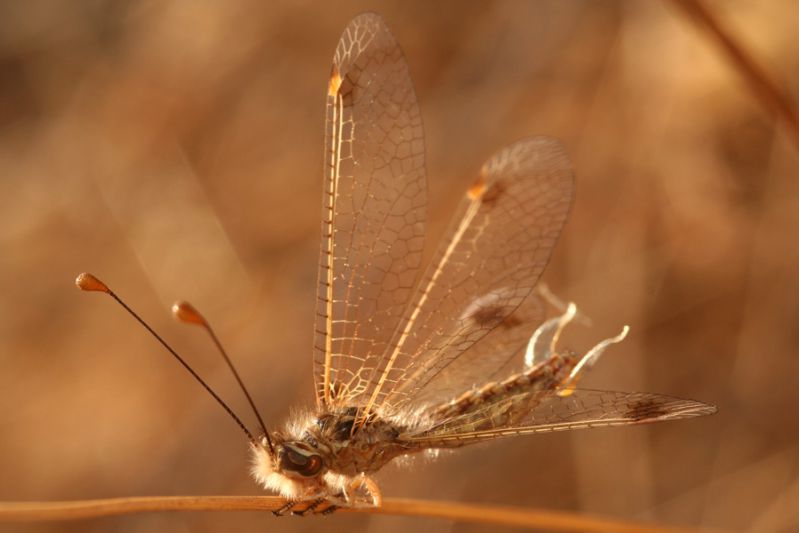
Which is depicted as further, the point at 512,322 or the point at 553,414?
the point at 512,322

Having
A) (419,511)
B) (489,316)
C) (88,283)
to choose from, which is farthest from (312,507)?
(88,283)

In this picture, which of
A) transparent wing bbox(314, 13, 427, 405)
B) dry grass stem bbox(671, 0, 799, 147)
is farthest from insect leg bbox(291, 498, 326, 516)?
dry grass stem bbox(671, 0, 799, 147)

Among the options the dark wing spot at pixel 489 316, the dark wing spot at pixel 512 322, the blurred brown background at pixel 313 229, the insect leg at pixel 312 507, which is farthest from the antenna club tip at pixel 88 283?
the blurred brown background at pixel 313 229

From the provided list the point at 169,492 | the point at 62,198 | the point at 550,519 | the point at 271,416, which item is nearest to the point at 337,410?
the point at 550,519

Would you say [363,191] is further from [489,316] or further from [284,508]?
[284,508]

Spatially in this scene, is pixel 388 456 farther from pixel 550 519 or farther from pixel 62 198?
pixel 62 198
